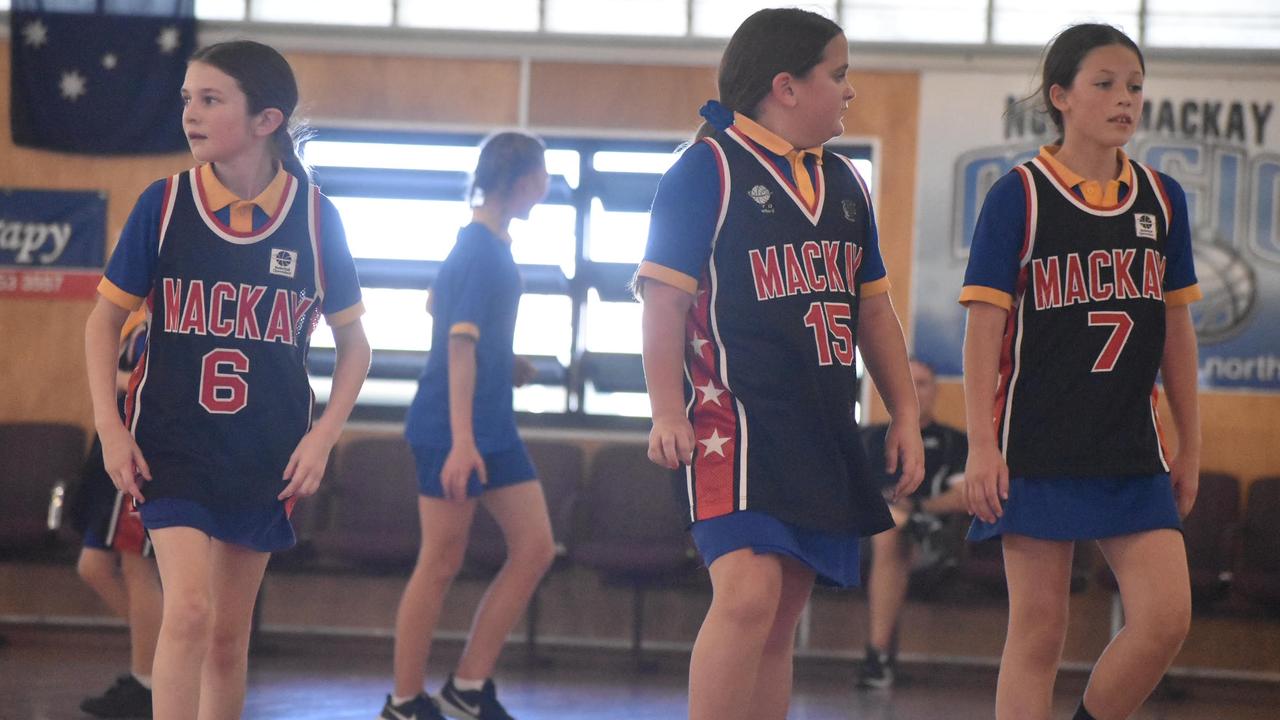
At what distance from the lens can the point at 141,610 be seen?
13.7ft

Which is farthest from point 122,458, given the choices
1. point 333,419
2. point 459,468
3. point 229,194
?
point 459,468

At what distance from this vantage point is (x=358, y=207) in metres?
6.60

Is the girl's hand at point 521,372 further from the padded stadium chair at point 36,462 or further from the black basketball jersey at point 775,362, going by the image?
the padded stadium chair at point 36,462

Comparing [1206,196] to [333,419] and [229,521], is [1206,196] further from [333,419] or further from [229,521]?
[229,521]

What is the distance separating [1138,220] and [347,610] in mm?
4731

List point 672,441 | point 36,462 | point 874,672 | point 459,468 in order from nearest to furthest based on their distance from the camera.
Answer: point 672,441, point 459,468, point 874,672, point 36,462

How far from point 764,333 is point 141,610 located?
268 centimetres

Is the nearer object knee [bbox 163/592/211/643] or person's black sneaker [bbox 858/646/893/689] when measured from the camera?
knee [bbox 163/592/211/643]

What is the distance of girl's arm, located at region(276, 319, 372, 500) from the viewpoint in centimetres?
255

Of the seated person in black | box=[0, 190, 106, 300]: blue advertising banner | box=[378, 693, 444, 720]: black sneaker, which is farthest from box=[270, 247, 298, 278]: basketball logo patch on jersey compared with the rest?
box=[0, 190, 106, 300]: blue advertising banner

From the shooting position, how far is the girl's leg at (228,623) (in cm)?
261

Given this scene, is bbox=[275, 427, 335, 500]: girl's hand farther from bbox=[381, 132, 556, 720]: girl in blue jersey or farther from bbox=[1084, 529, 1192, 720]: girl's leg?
bbox=[1084, 529, 1192, 720]: girl's leg

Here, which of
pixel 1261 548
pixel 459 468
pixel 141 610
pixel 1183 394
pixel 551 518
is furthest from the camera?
pixel 551 518

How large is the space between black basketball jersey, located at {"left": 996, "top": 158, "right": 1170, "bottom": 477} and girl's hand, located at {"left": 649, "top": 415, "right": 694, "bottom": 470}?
30.0 inches
